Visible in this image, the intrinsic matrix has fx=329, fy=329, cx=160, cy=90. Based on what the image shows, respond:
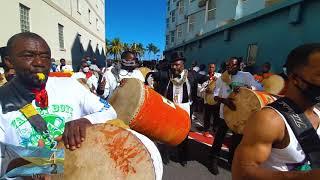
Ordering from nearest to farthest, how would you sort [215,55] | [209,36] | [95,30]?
Result: [215,55], [209,36], [95,30]

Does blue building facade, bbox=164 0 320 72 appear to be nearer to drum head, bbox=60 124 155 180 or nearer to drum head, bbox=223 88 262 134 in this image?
drum head, bbox=223 88 262 134

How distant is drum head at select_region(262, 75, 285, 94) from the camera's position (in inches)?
A: 228

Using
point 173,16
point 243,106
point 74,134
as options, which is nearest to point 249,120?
point 74,134

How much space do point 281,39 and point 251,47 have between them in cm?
281

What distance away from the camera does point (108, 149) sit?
2.00m

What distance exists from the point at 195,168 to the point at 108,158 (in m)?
3.87

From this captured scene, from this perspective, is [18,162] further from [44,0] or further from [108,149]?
[44,0]

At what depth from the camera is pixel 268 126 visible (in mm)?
1883

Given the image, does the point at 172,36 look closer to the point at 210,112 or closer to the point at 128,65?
the point at 210,112

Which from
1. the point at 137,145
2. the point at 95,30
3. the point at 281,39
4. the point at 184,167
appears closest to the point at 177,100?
the point at 184,167

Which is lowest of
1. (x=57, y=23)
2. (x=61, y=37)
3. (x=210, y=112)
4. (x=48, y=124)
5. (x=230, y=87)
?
(x=210, y=112)

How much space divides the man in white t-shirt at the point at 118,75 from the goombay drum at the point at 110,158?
3830 millimetres

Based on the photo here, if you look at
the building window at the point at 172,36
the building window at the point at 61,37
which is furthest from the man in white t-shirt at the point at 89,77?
the building window at the point at 172,36

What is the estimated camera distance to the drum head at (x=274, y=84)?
19.0 feet
